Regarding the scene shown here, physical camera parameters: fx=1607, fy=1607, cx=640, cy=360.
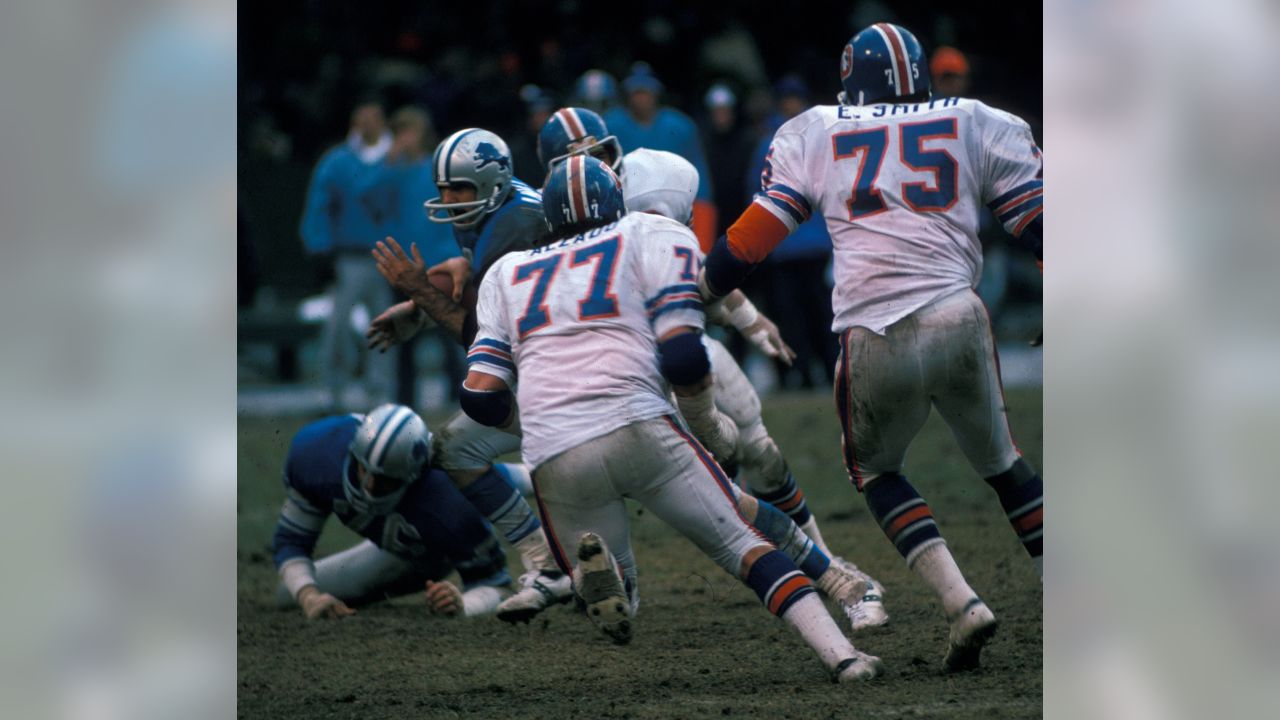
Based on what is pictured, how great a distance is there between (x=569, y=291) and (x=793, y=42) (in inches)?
230

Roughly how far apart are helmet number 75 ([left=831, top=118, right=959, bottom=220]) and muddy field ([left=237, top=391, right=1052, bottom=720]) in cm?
133

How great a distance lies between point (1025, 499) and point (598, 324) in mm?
1330

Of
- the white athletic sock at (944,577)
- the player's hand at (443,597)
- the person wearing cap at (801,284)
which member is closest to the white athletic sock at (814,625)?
the white athletic sock at (944,577)

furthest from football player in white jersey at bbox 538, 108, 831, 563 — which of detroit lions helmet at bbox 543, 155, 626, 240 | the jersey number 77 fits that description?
the jersey number 77

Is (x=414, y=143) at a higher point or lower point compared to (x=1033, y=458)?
higher

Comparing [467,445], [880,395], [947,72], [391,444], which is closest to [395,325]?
[391,444]

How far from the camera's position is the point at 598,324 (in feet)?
14.4

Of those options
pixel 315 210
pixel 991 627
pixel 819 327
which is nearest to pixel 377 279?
pixel 315 210

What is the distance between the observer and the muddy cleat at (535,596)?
17.7ft

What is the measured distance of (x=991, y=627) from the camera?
14.5 ft

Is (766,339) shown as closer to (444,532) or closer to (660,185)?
(660,185)

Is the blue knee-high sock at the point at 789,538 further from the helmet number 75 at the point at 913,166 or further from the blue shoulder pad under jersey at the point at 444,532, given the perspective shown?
the blue shoulder pad under jersey at the point at 444,532
